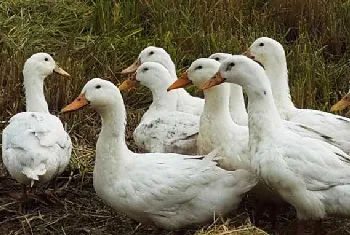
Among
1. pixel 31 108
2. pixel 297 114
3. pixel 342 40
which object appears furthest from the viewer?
pixel 342 40

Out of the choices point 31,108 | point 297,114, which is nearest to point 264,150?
point 297,114

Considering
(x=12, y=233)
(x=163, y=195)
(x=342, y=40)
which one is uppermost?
(x=342, y=40)

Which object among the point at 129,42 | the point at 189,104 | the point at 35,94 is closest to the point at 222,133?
the point at 189,104

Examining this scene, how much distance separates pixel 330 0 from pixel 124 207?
14.8 ft

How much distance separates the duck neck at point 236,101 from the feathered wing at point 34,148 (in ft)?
4.11

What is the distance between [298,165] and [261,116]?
16.8 inches

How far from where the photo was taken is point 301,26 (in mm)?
8812

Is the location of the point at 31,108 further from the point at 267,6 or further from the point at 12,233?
the point at 267,6

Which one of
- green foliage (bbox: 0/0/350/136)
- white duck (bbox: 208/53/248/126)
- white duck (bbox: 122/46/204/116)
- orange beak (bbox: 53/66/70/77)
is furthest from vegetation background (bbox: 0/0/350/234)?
white duck (bbox: 208/53/248/126)

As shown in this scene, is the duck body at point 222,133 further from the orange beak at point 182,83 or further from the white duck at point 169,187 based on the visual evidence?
the orange beak at point 182,83

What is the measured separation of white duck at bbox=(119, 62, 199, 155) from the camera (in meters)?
6.22

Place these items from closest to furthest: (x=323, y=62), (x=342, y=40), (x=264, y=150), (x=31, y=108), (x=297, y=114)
→ 1. (x=264, y=150)
2. (x=297, y=114)
3. (x=31, y=108)
4. (x=323, y=62)
5. (x=342, y=40)

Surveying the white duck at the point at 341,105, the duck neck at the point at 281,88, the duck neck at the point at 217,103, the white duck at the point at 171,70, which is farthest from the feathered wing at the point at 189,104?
the white duck at the point at 341,105

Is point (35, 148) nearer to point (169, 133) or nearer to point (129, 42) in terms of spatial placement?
point (169, 133)
